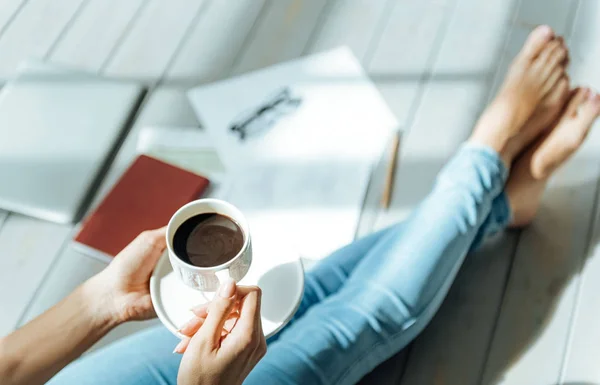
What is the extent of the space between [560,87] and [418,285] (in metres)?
0.45

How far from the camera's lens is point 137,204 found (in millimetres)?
1008

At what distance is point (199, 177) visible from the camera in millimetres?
1042

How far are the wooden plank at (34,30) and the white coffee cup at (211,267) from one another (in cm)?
75

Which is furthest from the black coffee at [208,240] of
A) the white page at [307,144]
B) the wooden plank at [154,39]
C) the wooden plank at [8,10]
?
the wooden plank at [8,10]

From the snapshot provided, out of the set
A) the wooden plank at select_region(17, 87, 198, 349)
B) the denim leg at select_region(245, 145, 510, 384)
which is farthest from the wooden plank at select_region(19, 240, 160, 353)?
the denim leg at select_region(245, 145, 510, 384)

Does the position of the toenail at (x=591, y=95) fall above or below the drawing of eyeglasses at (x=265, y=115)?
below

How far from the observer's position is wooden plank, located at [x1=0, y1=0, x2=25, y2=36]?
127 cm

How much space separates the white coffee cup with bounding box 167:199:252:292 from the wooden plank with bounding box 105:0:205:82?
24.9 inches

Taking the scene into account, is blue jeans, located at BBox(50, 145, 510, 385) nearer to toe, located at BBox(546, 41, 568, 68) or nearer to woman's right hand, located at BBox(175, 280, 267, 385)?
woman's right hand, located at BBox(175, 280, 267, 385)

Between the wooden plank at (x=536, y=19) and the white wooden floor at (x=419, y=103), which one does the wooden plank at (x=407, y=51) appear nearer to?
the white wooden floor at (x=419, y=103)

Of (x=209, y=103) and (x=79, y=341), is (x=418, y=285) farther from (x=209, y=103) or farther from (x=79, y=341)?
(x=209, y=103)

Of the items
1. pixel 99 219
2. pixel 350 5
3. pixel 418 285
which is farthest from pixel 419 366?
pixel 350 5

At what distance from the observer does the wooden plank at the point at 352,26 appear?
49.1 inches

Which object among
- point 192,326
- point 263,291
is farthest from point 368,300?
point 192,326
